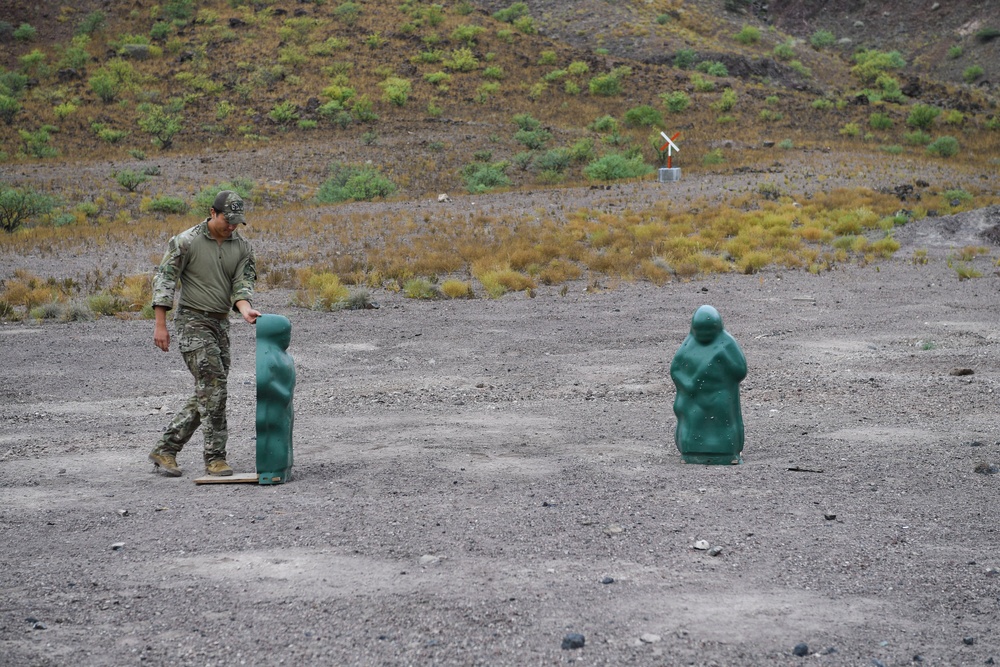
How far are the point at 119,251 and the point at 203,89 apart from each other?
2939 centimetres

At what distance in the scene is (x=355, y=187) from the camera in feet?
116

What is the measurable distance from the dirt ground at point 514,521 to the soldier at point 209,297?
501mm

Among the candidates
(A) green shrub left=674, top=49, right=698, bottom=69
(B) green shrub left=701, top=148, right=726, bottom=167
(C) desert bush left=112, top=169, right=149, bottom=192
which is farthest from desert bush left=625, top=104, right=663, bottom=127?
(C) desert bush left=112, top=169, right=149, bottom=192

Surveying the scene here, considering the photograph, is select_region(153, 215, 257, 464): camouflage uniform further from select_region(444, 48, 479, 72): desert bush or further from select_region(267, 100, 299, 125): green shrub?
select_region(444, 48, 479, 72): desert bush

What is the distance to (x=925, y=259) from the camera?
2011 cm

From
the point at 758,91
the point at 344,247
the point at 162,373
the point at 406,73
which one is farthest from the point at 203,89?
the point at 162,373

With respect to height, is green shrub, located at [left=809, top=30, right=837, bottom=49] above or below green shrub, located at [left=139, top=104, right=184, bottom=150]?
above

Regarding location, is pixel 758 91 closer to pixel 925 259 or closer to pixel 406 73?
pixel 406 73

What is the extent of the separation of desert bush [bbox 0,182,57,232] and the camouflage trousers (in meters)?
23.5

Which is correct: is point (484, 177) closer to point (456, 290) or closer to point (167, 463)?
point (456, 290)

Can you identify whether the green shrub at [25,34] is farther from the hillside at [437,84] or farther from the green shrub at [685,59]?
the green shrub at [685,59]

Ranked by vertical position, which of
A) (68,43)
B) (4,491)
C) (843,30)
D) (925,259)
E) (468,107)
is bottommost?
(4,491)

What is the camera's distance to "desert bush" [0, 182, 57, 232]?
27.9m

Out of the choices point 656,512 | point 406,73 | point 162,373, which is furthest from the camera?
point 406,73
